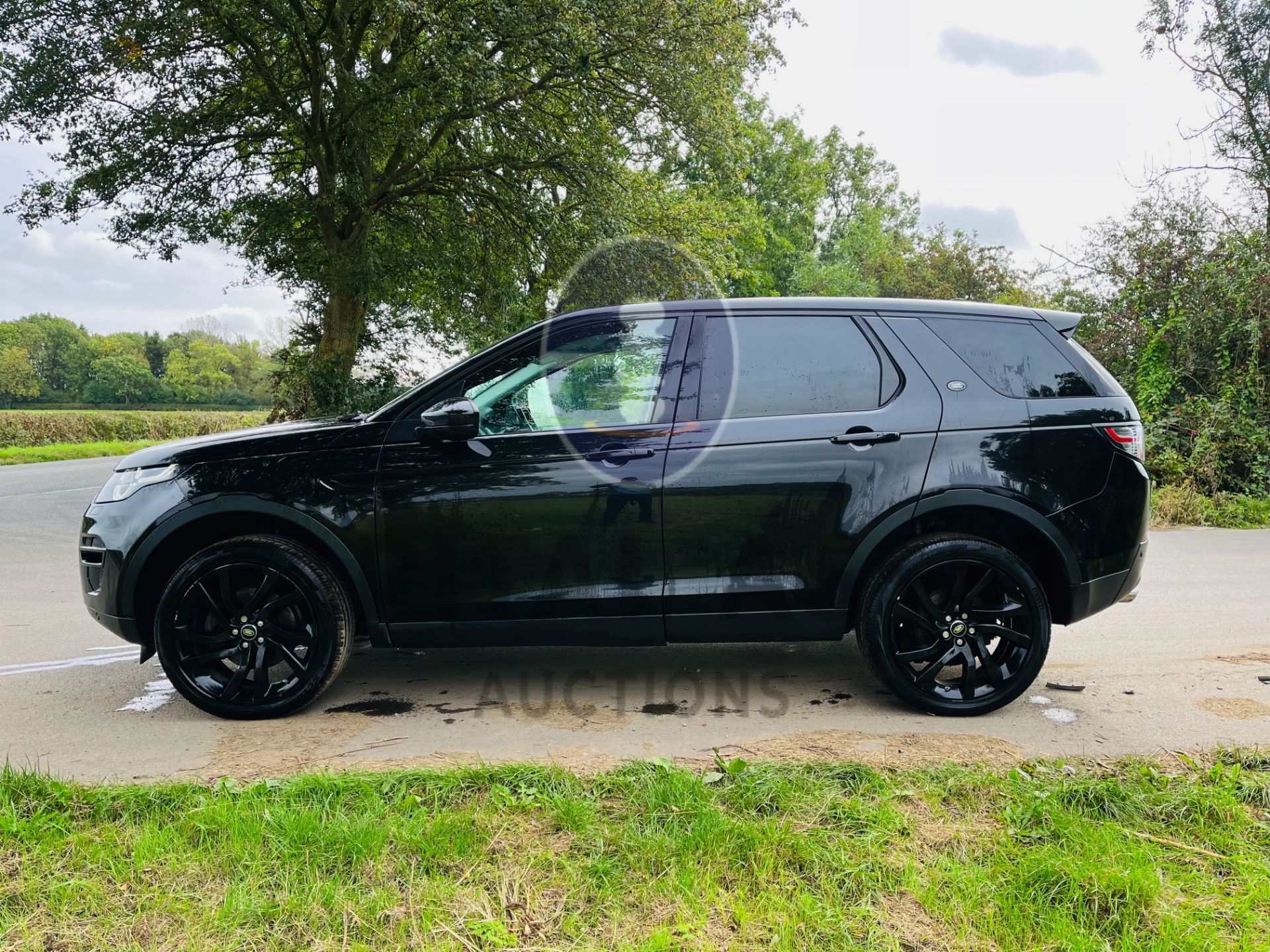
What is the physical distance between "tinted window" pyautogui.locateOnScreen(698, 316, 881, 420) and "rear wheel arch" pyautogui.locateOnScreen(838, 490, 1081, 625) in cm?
56

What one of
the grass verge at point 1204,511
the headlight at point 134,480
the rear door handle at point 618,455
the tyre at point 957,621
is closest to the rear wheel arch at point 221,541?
the headlight at point 134,480

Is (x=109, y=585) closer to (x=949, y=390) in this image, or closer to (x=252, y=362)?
(x=949, y=390)

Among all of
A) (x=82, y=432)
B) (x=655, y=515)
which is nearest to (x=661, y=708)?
(x=655, y=515)

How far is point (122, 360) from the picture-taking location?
62969 mm

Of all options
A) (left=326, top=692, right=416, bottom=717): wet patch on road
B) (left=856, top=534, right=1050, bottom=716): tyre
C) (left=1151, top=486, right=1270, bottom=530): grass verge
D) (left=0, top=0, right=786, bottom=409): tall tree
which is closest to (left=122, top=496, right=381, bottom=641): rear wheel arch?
(left=326, top=692, right=416, bottom=717): wet patch on road

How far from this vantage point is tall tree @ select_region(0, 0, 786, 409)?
519 inches

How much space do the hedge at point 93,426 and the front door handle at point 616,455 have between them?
22974 millimetres

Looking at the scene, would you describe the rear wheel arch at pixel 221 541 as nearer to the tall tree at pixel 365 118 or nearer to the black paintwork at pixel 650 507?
the black paintwork at pixel 650 507

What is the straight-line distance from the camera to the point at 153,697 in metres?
4.12

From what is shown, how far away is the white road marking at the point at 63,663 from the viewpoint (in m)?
4.54

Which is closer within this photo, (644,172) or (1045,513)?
(1045,513)

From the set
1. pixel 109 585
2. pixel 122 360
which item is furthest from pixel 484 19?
pixel 122 360

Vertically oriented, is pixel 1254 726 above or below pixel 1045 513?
below

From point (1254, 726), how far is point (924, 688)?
140cm
